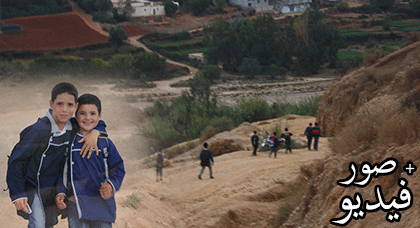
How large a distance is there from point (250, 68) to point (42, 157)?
51.0 metres

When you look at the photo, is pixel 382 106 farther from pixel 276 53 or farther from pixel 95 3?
pixel 276 53

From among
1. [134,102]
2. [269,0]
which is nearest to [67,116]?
[134,102]

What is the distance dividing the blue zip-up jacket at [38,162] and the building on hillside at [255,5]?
2530 inches

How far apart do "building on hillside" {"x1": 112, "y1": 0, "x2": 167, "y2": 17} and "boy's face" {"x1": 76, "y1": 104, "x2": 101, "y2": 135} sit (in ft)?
163

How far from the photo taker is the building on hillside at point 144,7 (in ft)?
169

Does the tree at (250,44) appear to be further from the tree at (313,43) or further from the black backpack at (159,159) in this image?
the black backpack at (159,159)

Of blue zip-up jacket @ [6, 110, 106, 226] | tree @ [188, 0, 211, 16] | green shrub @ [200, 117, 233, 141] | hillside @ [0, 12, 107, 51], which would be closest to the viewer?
blue zip-up jacket @ [6, 110, 106, 226]

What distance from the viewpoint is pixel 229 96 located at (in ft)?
131

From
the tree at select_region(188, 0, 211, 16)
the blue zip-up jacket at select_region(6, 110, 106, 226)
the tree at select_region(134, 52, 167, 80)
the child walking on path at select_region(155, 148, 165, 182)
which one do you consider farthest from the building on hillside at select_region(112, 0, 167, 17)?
the blue zip-up jacket at select_region(6, 110, 106, 226)

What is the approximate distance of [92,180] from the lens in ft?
11.6

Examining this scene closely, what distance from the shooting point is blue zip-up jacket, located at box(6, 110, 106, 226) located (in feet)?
11.0

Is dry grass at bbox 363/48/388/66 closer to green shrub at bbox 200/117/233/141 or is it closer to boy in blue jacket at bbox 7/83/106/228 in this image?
green shrub at bbox 200/117/233/141

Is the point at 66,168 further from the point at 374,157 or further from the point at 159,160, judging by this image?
the point at 159,160

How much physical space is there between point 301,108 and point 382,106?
17.4 meters
